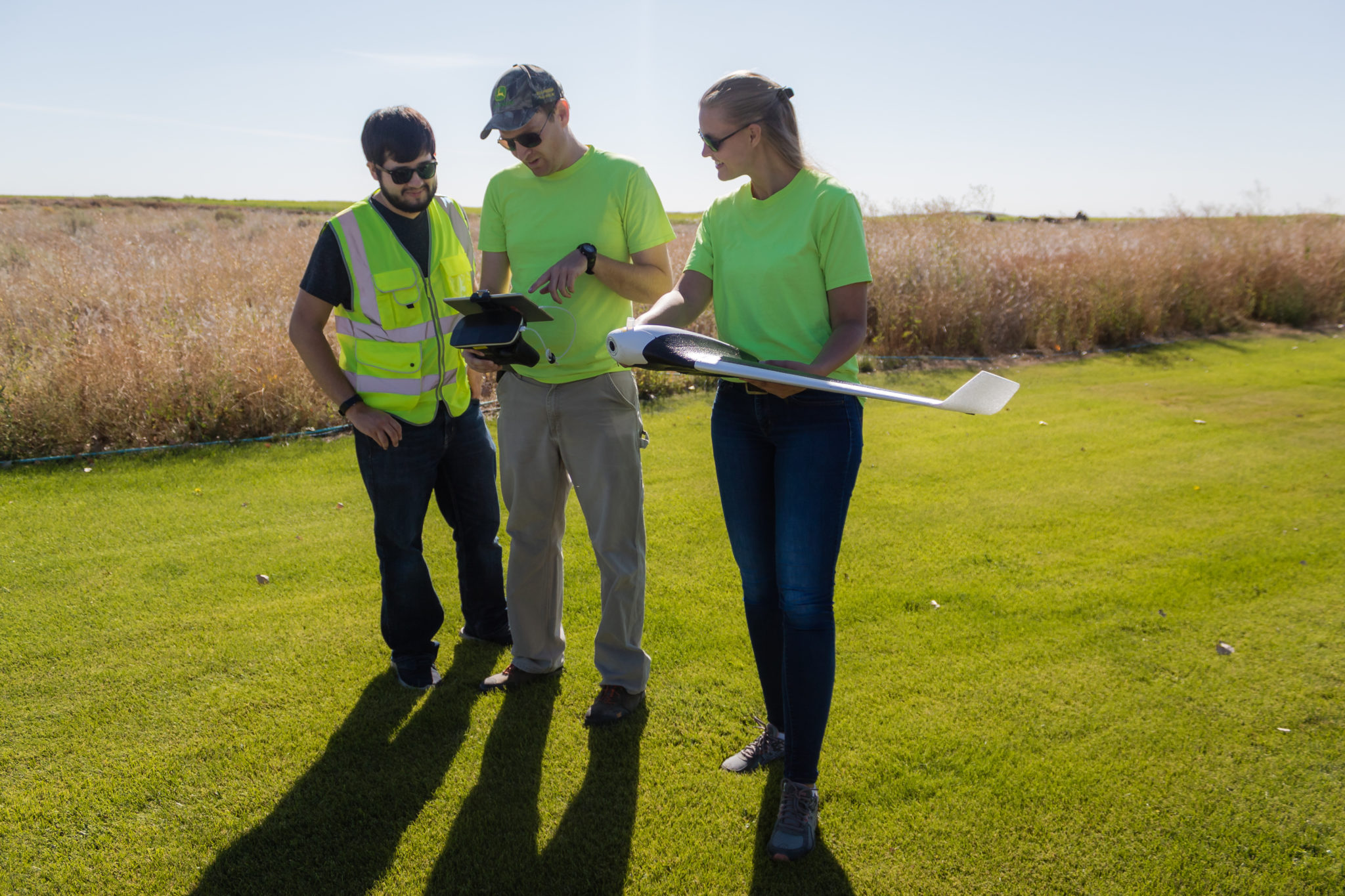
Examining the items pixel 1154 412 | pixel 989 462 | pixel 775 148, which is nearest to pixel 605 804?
pixel 775 148

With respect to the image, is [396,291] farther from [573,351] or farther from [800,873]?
[800,873]

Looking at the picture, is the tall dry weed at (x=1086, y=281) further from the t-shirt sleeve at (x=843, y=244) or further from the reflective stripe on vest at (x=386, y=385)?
the t-shirt sleeve at (x=843, y=244)

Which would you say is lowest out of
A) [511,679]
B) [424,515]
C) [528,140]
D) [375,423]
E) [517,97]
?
[511,679]

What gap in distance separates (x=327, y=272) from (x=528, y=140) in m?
0.79

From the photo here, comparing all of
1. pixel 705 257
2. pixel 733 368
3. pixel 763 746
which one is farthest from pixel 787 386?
pixel 763 746

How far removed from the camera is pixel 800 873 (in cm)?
216

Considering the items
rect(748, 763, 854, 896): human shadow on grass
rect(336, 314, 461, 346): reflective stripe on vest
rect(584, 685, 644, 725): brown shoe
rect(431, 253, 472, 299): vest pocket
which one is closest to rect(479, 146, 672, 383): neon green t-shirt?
rect(431, 253, 472, 299): vest pocket

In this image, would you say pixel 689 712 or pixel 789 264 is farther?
pixel 689 712

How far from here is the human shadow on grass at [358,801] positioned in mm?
2148

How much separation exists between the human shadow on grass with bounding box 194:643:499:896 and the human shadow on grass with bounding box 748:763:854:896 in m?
1.01

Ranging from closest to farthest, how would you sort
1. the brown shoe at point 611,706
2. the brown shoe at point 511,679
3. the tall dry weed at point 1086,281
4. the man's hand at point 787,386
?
the man's hand at point 787,386, the brown shoe at point 611,706, the brown shoe at point 511,679, the tall dry weed at point 1086,281

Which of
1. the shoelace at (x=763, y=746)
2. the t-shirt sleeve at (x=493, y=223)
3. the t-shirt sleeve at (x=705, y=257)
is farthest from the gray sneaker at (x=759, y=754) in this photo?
the t-shirt sleeve at (x=493, y=223)

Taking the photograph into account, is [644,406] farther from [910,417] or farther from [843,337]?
[843,337]

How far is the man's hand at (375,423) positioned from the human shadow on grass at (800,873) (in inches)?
67.2
